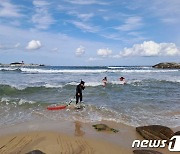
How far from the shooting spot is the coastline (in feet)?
28.1

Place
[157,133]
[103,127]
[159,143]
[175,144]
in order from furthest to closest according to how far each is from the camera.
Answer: [103,127] < [157,133] < [159,143] < [175,144]

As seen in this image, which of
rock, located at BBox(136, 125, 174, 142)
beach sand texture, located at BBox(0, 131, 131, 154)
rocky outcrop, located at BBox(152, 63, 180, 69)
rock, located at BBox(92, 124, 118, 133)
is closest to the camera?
beach sand texture, located at BBox(0, 131, 131, 154)

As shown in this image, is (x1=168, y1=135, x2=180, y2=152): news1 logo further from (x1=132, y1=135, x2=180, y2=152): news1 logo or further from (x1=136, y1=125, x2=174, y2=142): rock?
(x1=136, y1=125, x2=174, y2=142): rock

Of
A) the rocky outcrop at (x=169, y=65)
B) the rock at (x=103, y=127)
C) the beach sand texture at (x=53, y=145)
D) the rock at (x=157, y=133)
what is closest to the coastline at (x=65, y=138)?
the beach sand texture at (x=53, y=145)

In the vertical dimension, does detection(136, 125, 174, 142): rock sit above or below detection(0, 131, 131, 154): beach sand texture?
above

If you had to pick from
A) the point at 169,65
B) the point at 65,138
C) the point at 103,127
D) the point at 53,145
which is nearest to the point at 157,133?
the point at 103,127

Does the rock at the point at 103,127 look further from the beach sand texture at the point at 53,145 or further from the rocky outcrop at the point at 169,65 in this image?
the rocky outcrop at the point at 169,65

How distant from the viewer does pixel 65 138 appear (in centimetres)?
975

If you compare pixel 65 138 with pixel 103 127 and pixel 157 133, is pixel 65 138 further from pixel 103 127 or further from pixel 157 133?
pixel 157 133

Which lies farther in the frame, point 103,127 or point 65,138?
point 103,127

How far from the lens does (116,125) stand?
11.9m

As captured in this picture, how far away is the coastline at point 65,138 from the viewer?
338 inches

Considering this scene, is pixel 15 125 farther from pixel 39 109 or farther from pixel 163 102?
pixel 163 102

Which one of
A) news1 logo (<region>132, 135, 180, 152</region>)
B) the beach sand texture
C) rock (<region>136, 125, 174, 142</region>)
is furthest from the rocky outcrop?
the beach sand texture
